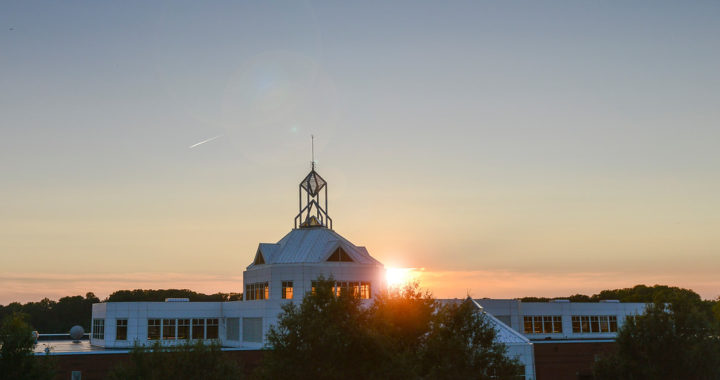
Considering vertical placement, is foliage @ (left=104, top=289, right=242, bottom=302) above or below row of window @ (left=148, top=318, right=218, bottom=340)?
above

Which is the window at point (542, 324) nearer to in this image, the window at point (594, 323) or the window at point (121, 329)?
the window at point (594, 323)

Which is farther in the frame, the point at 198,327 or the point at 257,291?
the point at 257,291

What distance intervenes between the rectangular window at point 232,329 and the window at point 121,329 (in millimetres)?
11979

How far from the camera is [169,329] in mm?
83375

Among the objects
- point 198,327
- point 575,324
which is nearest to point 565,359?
point 575,324

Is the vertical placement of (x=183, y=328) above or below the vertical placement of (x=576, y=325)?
above

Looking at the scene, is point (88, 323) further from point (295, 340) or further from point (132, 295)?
point (295, 340)

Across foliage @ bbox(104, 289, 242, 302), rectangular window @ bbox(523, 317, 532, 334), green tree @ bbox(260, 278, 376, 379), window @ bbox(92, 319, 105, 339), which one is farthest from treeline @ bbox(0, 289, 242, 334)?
green tree @ bbox(260, 278, 376, 379)

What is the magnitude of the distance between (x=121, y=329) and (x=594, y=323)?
64.9 meters

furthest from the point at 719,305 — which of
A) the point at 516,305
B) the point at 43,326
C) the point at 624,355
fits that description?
the point at 43,326

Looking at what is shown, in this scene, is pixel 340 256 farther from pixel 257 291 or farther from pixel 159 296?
pixel 159 296

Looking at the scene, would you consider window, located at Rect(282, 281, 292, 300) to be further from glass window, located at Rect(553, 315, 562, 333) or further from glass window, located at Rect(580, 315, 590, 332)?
glass window, located at Rect(580, 315, 590, 332)

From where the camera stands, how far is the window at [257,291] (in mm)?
83469

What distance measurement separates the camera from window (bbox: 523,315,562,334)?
313 feet
